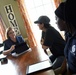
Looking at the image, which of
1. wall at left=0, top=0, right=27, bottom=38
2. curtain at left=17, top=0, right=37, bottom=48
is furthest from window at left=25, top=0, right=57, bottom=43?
wall at left=0, top=0, right=27, bottom=38

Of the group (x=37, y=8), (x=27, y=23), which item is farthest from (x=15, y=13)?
(x=37, y=8)

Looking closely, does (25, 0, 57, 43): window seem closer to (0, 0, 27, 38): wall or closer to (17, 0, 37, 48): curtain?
(17, 0, 37, 48): curtain

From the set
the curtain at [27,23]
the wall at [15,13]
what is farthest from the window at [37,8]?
the wall at [15,13]

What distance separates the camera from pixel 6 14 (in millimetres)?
4363

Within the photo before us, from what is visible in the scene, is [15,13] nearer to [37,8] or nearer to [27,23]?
[27,23]

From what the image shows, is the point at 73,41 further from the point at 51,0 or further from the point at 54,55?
the point at 51,0

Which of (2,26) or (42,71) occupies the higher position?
(2,26)

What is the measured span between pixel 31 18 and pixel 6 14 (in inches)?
27.0

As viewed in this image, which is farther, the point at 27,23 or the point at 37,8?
the point at 37,8

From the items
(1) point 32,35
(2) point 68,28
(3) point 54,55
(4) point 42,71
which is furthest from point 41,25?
(1) point 32,35

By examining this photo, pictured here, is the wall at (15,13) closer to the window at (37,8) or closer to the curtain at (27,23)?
the curtain at (27,23)

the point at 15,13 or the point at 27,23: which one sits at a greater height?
the point at 15,13

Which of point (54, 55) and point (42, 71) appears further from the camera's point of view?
point (54, 55)

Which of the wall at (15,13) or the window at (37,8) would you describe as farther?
the window at (37,8)
